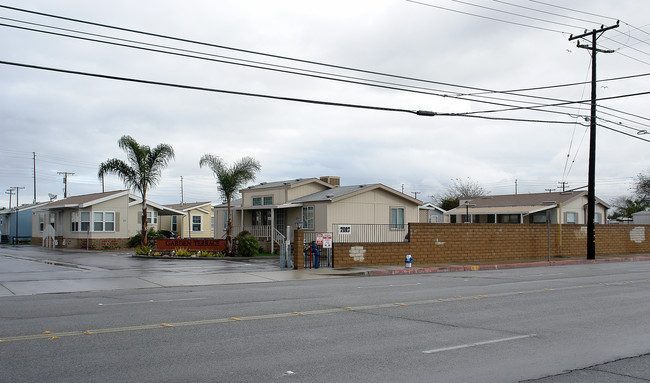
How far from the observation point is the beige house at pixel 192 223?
56325 mm

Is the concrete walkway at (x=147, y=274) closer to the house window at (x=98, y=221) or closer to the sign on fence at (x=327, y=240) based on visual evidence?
the sign on fence at (x=327, y=240)

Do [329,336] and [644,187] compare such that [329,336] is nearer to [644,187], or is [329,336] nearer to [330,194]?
[330,194]

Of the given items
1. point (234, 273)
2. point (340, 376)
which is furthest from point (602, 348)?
point (234, 273)

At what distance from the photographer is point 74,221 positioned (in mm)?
43406

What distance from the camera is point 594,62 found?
3028 cm

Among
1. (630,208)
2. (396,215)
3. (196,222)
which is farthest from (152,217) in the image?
(630,208)

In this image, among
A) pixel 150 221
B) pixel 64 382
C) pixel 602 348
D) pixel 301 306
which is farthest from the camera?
pixel 150 221

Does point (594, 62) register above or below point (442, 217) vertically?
above

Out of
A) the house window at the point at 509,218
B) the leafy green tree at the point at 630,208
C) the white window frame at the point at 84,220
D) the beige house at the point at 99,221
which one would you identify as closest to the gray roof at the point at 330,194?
the beige house at the point at 99,221

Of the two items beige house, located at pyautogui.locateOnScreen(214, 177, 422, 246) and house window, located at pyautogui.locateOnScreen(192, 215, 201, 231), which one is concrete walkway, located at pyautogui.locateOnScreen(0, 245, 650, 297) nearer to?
beige house, located at pyautogui.locateOnScreen(214, 177, 422, 246)

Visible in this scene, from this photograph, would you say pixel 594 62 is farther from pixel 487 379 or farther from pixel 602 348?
pixel 487 379

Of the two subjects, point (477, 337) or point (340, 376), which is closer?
point (340, 376)

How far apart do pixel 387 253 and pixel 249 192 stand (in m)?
17.1

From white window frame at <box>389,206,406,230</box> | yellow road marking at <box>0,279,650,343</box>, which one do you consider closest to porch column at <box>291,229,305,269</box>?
yellow road marking at <box>0,279,650,343</box>
